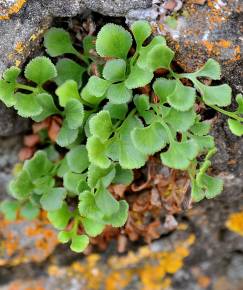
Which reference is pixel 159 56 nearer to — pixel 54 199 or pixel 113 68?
pixel 113 68

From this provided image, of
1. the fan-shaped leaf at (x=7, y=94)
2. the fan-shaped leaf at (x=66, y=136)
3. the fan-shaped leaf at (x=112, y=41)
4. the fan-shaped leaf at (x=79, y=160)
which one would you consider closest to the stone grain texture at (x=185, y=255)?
the fan-shaped leaf at (x=7, y=94)

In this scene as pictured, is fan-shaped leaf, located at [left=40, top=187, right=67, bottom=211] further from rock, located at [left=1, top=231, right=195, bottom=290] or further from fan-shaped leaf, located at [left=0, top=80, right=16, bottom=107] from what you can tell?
rock, located at [left=1, top=231, right=195, bottom=290]

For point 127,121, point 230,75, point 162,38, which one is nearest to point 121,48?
point 162,38

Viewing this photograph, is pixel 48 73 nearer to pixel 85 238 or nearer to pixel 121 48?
pixel 121 48

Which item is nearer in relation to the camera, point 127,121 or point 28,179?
point 127,121

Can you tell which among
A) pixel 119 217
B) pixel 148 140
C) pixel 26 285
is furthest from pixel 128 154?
pixel 26 285

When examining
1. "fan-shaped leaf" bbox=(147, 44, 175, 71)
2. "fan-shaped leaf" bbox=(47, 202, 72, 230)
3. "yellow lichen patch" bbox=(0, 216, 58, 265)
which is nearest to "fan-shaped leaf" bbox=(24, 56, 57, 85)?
"fan-shaped leaf" bbox=(147, 44, 175, 71)
